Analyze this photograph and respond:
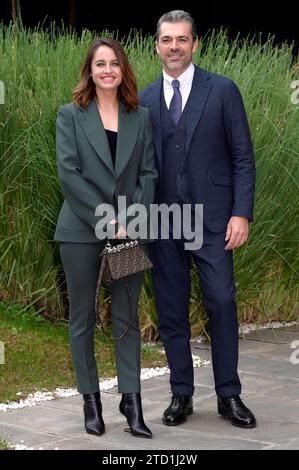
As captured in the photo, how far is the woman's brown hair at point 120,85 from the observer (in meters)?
4.83

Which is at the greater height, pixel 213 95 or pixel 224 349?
pixel 213 95

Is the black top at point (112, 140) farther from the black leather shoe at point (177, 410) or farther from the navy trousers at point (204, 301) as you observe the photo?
the black leather shoe at point (177, 410)

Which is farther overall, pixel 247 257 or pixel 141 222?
pixel 247 257

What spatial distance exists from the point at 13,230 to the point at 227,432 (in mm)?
2652

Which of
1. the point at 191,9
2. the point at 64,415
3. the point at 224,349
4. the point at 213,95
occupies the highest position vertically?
the point at 191,9

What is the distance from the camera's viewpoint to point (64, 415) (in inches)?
207

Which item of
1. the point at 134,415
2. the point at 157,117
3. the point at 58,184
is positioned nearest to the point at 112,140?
the point at 157,117

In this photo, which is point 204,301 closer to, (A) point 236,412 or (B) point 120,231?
(A) point 236,412

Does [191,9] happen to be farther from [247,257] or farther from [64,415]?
[64,415]

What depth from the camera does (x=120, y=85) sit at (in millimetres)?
4895

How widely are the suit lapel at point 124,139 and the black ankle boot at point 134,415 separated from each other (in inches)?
39.1

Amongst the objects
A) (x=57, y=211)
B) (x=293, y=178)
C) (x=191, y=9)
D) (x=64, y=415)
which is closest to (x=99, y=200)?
(x=64, y=415)

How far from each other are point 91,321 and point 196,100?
1.13 meters

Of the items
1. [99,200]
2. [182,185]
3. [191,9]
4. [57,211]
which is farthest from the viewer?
[191,9]
